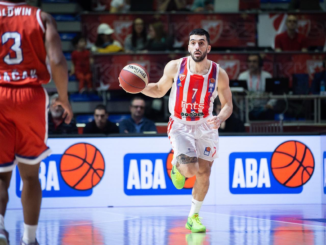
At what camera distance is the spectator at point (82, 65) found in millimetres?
11711

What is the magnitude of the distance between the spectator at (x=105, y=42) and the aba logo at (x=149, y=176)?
4820mm

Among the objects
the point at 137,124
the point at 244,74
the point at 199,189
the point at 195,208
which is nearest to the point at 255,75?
the point at 244,74

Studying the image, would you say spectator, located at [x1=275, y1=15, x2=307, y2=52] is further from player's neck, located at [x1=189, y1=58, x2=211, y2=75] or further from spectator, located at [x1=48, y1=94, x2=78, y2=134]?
player's neck, located at [x1=189, y1=58, x2=211, y2=75]

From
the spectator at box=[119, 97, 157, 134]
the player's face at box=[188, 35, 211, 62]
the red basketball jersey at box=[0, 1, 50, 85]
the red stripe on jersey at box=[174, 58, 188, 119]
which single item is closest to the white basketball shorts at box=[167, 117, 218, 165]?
the red stripe on jersey at box=[174, 58, 188, 119]

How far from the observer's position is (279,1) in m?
13.4

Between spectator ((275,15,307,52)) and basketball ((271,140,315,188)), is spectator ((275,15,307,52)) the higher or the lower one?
the higher one

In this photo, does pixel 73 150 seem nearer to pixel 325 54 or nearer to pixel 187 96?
pixel 187 96

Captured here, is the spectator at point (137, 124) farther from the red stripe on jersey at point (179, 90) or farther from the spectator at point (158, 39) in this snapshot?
the spectator at point (158, 39)

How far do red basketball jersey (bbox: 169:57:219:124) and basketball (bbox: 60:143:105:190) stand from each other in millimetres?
2137

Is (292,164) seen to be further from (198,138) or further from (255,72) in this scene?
(255,72)

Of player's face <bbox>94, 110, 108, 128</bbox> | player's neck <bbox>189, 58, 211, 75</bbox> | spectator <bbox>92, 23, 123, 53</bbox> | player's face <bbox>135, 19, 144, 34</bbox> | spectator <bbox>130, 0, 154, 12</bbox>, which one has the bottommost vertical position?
player's face <bbox>94, 110, 108, 128</bbox>

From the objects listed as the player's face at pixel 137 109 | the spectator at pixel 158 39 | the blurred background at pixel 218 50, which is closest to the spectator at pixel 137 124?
the player's face at pixel 137 109

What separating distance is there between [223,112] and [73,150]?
277cm

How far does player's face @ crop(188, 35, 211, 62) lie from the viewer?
18.7 feet
